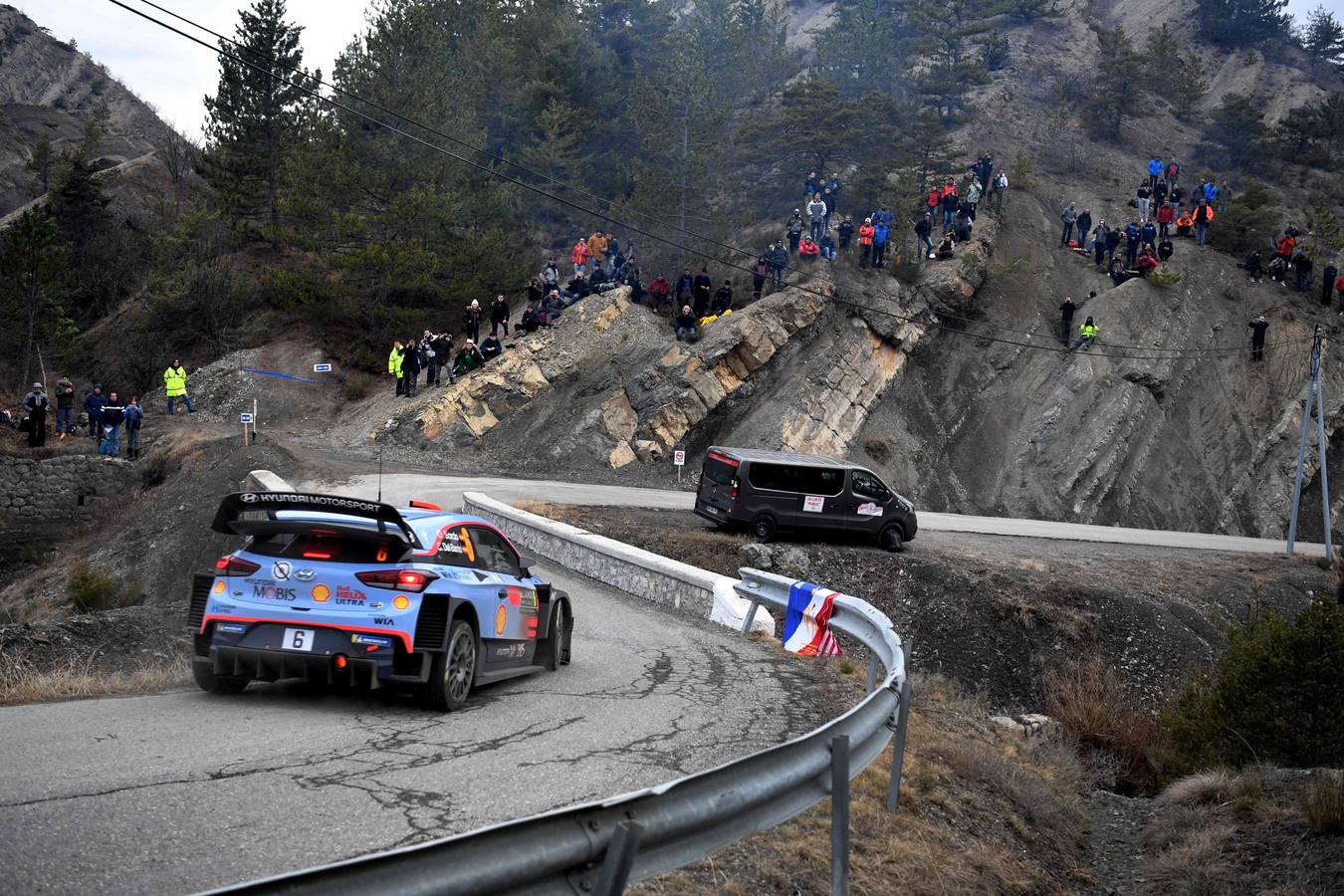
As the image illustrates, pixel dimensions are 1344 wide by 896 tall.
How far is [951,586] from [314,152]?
33938 mm

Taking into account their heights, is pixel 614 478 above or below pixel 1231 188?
below

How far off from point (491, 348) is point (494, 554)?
3121 cm

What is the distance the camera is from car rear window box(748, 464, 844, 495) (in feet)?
80.9

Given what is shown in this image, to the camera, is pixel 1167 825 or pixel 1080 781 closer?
pixel 1167 825

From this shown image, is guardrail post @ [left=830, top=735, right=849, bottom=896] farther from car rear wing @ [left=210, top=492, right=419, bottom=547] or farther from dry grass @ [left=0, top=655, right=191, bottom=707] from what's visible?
dry grass @ [left=0, top=655, right=191, bottom=707]

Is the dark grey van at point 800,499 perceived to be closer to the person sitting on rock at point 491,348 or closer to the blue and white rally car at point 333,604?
the blue and white rally car at point 333,604

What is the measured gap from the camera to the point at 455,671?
29.8ft

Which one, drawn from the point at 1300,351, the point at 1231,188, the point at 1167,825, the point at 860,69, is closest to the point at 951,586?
the point at 1167,825

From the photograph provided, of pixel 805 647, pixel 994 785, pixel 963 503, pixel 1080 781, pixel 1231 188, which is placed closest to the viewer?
pixel 994 785

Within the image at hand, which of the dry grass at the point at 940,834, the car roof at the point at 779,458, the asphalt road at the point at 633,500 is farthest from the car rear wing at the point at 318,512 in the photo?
the asphalt road at the point at 633,500

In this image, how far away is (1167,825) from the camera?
8.66 metres

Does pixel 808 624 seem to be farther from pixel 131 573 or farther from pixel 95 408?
pixel 95 408

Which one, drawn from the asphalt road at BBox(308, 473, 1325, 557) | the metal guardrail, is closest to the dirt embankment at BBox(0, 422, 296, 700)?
the asphalt road at BBox(308, 473, 1325, 557)

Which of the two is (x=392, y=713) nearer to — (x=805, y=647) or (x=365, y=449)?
(x=805, y=647)
